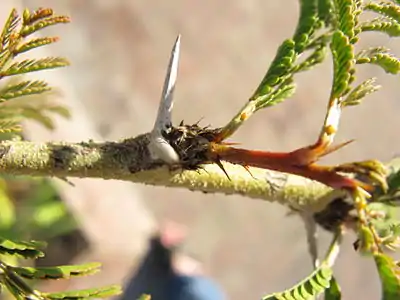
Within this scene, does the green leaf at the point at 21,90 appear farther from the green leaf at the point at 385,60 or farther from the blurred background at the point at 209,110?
the blurred background at the point at 209,110

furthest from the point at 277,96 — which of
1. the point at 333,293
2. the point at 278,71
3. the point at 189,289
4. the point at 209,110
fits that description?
the point at 209,110

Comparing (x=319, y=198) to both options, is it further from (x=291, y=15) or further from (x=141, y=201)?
(x=291, y=15)

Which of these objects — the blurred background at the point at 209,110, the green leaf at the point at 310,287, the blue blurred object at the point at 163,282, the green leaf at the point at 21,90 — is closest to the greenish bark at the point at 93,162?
the green leaf at the point at 21,90

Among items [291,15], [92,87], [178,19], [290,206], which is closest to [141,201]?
[92,87]

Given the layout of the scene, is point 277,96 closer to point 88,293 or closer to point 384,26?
point 384,26

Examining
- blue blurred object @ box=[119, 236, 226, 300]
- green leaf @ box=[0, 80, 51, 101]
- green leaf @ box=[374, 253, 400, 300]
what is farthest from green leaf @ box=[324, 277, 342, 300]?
blue blurred object @ box=[119, 236, 226, 300]
